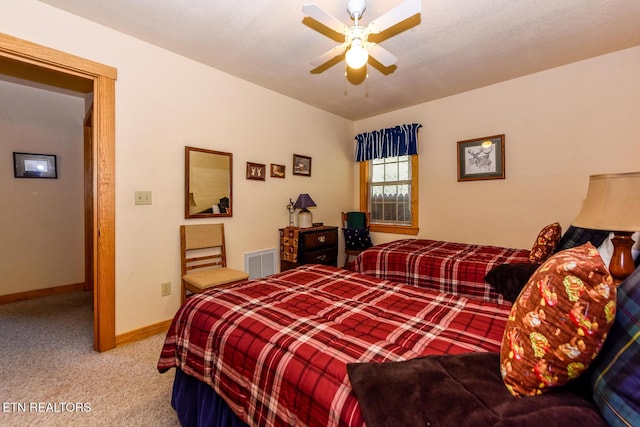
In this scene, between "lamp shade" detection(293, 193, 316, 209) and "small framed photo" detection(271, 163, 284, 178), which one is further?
"lamp shade" detection(293, 193, 316, 209)

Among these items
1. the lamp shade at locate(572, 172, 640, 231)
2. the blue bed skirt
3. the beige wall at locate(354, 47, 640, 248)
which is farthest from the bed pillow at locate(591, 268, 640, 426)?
the beige wall at locate(354, 47, 640, 248)

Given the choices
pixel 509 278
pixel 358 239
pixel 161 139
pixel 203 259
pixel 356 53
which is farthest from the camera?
pixel 358 239

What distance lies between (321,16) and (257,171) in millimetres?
1964

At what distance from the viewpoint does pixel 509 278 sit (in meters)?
2.07

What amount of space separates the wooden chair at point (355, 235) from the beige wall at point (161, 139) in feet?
3.67

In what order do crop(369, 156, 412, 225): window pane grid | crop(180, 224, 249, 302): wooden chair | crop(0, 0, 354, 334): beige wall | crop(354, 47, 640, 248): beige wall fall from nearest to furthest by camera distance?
crop(0, 0, 354, 334): beige wall < crop(180, 224, 249, 302): wooden chair < crop(354, 47, 640, 248): beige wall < crop(369, 156, 412, 225): window pane grid

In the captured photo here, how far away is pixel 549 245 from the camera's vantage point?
7.70 feet

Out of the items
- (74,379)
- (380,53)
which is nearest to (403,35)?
(380,53)

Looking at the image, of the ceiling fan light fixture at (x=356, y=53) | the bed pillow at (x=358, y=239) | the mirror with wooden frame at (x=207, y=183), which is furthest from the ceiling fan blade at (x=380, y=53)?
the bed pillow at (x=358, y=239)

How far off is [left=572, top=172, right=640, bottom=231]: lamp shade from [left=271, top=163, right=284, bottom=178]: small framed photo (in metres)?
2.89

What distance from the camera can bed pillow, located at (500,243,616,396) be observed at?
69 centimetres

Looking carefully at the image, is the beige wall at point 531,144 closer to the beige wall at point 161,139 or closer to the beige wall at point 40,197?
the beige wall at point 161,139

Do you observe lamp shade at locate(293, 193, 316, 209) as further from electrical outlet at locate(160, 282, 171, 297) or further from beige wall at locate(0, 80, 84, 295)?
beige wall at locate(0, 80, 84, 295)

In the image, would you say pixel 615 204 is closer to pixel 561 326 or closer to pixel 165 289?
pixel 561 326
